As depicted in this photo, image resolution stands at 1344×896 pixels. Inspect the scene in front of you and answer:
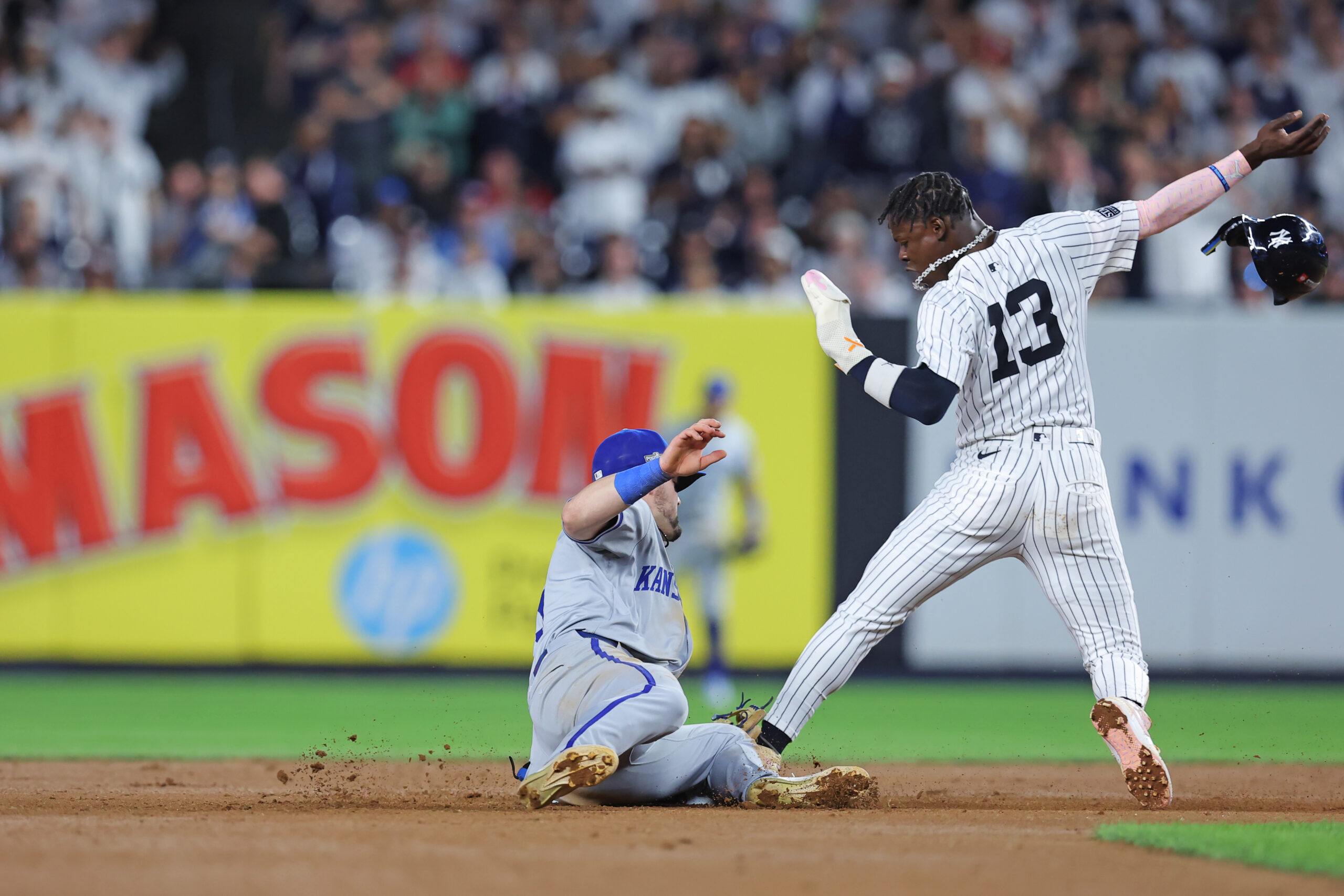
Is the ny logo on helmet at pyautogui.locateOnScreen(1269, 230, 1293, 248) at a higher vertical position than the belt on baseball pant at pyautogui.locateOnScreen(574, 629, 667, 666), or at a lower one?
higher

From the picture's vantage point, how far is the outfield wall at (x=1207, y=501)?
38.2 ft

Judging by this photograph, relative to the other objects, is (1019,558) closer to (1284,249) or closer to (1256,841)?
(1256,841)

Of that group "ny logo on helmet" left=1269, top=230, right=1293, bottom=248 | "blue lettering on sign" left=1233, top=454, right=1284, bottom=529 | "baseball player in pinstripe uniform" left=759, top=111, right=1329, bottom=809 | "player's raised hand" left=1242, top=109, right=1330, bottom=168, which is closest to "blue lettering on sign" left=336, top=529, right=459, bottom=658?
"blue lettering on sign" left=1233, top=454, right=1284, bottom=529

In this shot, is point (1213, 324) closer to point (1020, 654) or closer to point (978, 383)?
point (1020, 654)

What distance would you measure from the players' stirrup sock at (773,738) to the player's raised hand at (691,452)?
107 centimetres

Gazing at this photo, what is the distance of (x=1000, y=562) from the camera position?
1155cm

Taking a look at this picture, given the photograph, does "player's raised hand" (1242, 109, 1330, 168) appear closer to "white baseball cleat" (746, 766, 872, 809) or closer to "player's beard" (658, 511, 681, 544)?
"player's beard" (658, 511, 681, 544)

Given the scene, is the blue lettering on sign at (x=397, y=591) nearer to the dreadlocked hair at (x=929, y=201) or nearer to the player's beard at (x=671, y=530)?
the player's beard at (x=671, y=530)

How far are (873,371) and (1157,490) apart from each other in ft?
23.9

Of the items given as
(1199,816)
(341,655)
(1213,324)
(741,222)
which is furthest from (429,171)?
(1199,816)

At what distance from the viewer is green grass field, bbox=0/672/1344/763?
7.93 m

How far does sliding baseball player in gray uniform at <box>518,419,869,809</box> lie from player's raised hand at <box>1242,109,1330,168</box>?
2199 millimetres

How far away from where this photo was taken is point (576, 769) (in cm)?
477

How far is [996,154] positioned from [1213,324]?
2485mm
